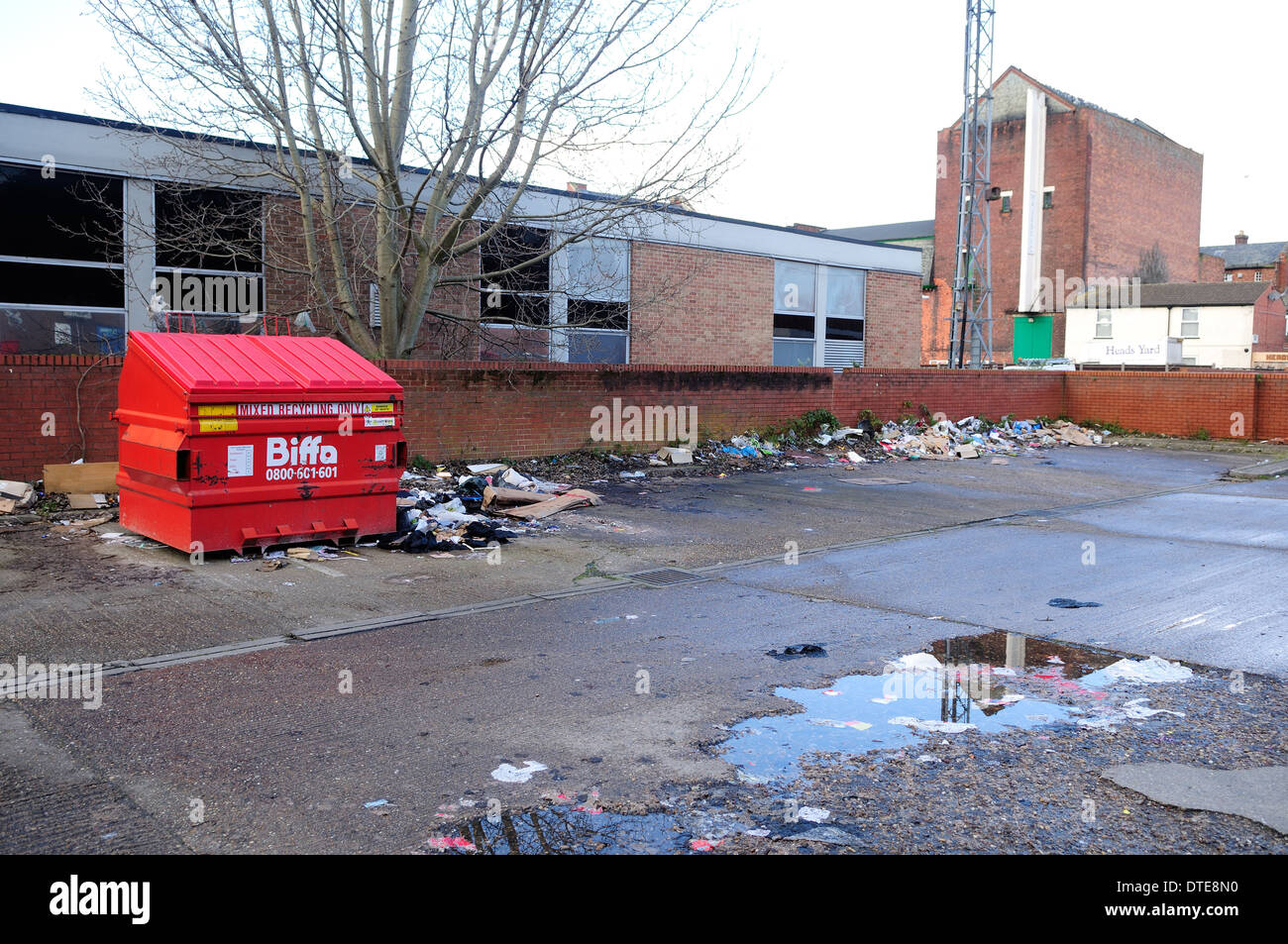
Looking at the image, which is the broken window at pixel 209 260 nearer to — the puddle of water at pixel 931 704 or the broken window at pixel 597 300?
the broken window at pixel 597 300

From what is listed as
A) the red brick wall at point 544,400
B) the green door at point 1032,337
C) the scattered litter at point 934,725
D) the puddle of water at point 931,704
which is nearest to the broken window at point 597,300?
the red brick wall at point 544,400

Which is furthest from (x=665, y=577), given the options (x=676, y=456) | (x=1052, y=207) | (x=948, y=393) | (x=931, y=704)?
(x=1052, y=207)

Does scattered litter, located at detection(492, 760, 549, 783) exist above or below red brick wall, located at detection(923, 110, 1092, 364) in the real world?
below

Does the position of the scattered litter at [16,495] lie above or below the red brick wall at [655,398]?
below

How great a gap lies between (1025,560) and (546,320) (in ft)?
39.1

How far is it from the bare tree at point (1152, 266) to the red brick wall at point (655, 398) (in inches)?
1169

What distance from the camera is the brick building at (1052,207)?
47.2m

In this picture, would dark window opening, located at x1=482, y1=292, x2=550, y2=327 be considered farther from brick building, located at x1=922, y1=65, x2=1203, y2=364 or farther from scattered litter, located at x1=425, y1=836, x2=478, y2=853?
brick building, located at x1=922, y1=65, x2=1203, y2=364

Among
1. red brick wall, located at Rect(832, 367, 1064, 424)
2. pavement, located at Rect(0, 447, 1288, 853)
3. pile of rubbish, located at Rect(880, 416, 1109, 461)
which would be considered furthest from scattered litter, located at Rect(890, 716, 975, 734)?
red brick wall, located at Rect(832, 367, 1064, 424)

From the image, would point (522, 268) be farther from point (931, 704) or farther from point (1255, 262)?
point (1255, 262)

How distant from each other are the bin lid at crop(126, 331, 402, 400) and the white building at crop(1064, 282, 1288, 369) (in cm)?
4129

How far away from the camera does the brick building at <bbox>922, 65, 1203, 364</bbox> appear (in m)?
47.2

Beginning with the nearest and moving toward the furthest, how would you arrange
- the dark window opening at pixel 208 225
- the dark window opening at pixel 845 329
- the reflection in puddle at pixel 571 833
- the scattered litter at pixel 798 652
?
the reflection in puddle at pixel 571 833 → the scattered litter at pixel 798 652 → the dark window opening at pixel 208 225 → the dark window opening at pixel 845 329

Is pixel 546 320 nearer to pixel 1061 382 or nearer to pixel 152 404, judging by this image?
pixel 152 404
